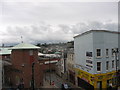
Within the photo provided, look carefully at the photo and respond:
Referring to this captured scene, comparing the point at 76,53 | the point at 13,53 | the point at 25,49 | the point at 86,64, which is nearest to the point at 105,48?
the point at 86,64

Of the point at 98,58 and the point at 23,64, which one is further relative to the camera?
the point at 23,64

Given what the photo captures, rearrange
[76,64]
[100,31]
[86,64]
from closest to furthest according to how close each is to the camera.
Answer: [100,31], [86,64], [76,64]

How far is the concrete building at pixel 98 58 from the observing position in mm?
17609

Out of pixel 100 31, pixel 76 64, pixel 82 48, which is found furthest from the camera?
pixel 76 64

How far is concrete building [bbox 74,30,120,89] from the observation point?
17609mm

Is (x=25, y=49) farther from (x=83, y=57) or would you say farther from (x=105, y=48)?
(x=105, y=48)

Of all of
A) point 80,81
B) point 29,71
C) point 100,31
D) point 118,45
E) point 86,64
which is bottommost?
point 80,81

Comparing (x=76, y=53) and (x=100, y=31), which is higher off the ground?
(x=100, y=31)

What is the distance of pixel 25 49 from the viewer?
66.5 feet

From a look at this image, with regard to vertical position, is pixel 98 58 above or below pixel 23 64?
above

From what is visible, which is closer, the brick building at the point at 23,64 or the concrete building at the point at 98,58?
the concrete building at the point at 98,58

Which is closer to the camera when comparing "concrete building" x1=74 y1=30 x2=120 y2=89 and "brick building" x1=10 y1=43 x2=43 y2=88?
"concrete building" x1=74 y1=30 x2=120 y2=89

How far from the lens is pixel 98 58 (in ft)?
58.0

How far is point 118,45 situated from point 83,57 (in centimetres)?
618
